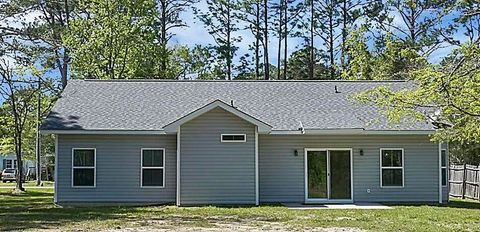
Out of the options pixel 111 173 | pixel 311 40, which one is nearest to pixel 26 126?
pixel 311 40

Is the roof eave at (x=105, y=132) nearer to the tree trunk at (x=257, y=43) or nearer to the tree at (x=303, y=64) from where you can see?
the tree trunk at (x=257, y=43)

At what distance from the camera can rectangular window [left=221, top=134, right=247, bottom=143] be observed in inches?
774

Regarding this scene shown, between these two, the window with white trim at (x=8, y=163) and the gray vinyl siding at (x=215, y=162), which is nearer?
the gray vinyl siding at (x=215, y=162)

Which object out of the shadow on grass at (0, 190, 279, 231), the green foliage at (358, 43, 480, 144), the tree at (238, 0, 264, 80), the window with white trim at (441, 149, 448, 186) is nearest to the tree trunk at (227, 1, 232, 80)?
the tree at (238, 0, 264, 80)

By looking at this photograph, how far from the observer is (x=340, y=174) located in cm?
2106

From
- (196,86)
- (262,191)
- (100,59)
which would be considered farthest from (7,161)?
(262,191)

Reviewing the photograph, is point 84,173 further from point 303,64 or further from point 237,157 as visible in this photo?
point 303,64

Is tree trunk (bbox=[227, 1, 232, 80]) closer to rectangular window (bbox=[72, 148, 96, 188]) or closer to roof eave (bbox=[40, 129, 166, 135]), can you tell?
roof eave (bbox=[40, 129, 166, 135])

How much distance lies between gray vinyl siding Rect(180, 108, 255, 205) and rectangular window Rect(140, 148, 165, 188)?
49.0 inches

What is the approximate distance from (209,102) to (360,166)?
5.73 m

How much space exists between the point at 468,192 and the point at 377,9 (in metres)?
17.0

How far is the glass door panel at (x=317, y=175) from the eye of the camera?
20.9 meters

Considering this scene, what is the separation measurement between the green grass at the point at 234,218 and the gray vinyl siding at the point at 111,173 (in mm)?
1022

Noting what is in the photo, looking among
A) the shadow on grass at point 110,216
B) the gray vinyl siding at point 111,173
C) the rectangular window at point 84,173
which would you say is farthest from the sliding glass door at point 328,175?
the rectangular window at point 84,173
